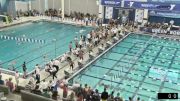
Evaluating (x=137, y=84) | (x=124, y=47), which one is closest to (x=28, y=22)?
(x=124, y=47)

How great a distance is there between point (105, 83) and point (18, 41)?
956 cm

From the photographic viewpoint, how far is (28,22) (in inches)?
1068

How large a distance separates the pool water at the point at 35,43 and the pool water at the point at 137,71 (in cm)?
338

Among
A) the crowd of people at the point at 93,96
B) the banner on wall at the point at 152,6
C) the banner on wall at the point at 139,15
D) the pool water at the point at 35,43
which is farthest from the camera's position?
the banner on wall at the point at 139,15

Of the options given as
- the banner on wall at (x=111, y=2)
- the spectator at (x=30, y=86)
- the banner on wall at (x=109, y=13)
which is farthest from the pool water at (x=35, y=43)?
the spectator at (x=30, y=86)

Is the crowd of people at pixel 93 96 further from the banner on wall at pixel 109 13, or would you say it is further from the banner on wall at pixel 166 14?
the banner on wall at pixel 109 13

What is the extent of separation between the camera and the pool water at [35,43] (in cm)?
1678

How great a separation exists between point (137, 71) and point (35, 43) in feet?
27.7

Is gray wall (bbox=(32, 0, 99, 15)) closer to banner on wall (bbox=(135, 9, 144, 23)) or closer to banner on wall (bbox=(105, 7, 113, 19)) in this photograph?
banner on wall (bbox=(105, 7, 113, 19))

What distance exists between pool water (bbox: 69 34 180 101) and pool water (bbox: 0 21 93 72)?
3377 mm

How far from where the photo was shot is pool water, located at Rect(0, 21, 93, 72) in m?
16.8

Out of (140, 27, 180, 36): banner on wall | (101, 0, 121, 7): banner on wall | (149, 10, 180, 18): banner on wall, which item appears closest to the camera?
(140, 27, 180, 36): banner on wall

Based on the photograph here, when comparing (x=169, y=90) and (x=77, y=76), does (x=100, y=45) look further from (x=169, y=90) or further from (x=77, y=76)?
(x=169, y=90)

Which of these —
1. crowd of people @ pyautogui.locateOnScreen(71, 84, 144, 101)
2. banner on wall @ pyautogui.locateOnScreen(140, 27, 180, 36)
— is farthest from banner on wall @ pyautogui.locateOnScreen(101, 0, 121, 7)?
crowd of people @ pyautogui.locateOnScreen(71, 84, 144, 101)
